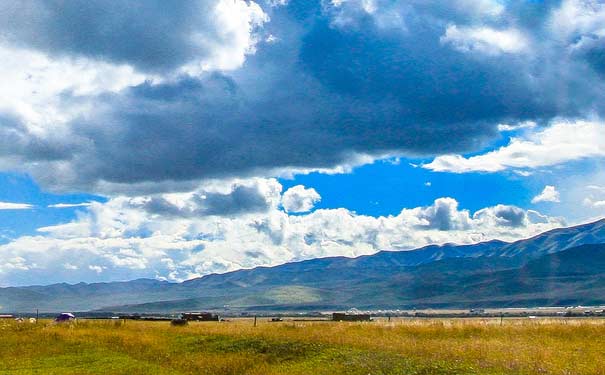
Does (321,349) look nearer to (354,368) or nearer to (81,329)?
(354,368)

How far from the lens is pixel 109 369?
45625 millimetres

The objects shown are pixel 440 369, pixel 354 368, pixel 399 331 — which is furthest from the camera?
pixel 399 331

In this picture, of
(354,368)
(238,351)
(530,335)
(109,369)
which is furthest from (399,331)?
(109,369)

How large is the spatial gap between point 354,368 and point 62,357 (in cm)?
2572

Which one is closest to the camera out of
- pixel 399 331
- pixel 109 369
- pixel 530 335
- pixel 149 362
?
pixel 109 369

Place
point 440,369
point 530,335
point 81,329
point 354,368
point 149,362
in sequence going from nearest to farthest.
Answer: point 440,369 → point 354,368 → point 149,362 → point 530,335 → point 81,329

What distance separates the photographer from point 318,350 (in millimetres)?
47750

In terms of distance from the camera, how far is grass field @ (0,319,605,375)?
130 ft

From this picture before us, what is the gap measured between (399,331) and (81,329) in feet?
112

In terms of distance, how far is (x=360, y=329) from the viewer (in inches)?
2452

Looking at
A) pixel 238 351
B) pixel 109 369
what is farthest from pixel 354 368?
pixel 109 369

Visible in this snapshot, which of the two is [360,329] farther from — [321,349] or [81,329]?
[81,329]

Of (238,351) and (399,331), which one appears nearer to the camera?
(238,351)

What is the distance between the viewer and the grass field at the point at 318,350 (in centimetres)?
3950
